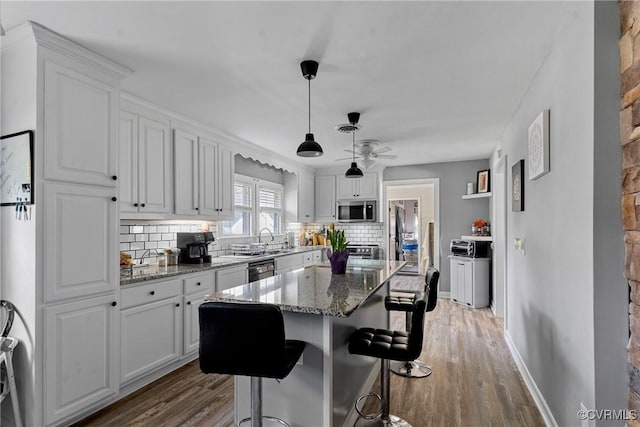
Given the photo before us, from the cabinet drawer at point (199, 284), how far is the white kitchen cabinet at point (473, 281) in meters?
3.84

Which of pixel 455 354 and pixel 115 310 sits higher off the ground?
pixel 115 310

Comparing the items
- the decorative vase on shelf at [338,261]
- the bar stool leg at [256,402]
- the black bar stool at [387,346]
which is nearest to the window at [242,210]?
the decorative vase on shelf at [338,261]

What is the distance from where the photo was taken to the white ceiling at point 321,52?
1777mm

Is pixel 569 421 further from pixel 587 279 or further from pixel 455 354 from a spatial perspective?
pixel 455 354

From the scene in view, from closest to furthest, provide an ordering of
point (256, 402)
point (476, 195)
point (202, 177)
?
point (256, 402)
point (202, 177)
point (476, 195)

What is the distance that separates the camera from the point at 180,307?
303 cm

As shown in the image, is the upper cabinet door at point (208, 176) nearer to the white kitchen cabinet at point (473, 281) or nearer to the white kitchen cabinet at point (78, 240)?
the white kitchen cabinet at point (78, 240)

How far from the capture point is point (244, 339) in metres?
1.51

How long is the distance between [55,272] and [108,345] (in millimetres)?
646

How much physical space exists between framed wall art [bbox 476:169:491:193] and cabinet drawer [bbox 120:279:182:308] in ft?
15.4

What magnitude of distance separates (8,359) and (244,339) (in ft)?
4.75

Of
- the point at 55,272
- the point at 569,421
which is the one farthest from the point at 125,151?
the point at 569,421

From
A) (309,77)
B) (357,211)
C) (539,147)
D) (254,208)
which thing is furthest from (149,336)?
(357,211)

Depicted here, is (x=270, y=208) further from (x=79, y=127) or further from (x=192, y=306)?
(x=79, y=127)
